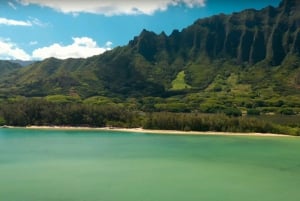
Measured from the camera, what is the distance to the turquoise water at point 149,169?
3997 cm

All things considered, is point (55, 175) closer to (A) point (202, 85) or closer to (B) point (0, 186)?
(B) point (0, 186)

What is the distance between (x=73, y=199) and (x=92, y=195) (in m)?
2.21

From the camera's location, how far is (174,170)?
172 feet

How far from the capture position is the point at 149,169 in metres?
52.8

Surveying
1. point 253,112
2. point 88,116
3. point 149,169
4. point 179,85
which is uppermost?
point 179,85

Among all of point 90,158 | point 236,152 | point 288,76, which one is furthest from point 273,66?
point 90,158

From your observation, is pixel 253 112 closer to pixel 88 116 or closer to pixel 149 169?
pixel 88 116

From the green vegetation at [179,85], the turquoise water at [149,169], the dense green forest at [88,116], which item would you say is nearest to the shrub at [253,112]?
the dense green forest at [88,116]

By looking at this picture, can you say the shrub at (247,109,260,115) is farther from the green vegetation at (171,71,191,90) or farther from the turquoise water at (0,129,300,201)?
the green vegetation at (171,71,191,90)

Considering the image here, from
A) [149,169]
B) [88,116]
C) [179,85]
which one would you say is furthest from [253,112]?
[149,169]

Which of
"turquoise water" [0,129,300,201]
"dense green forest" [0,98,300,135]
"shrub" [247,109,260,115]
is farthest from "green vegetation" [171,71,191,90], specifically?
"turquoise water" [0,129,300,201]

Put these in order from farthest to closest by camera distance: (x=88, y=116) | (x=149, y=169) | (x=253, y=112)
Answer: (x=253, y=112)
(x=88, y=116)
(x=149, y=169)

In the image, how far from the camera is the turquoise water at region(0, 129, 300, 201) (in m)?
40.0

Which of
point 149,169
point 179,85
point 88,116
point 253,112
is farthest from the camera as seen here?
point 179,85
